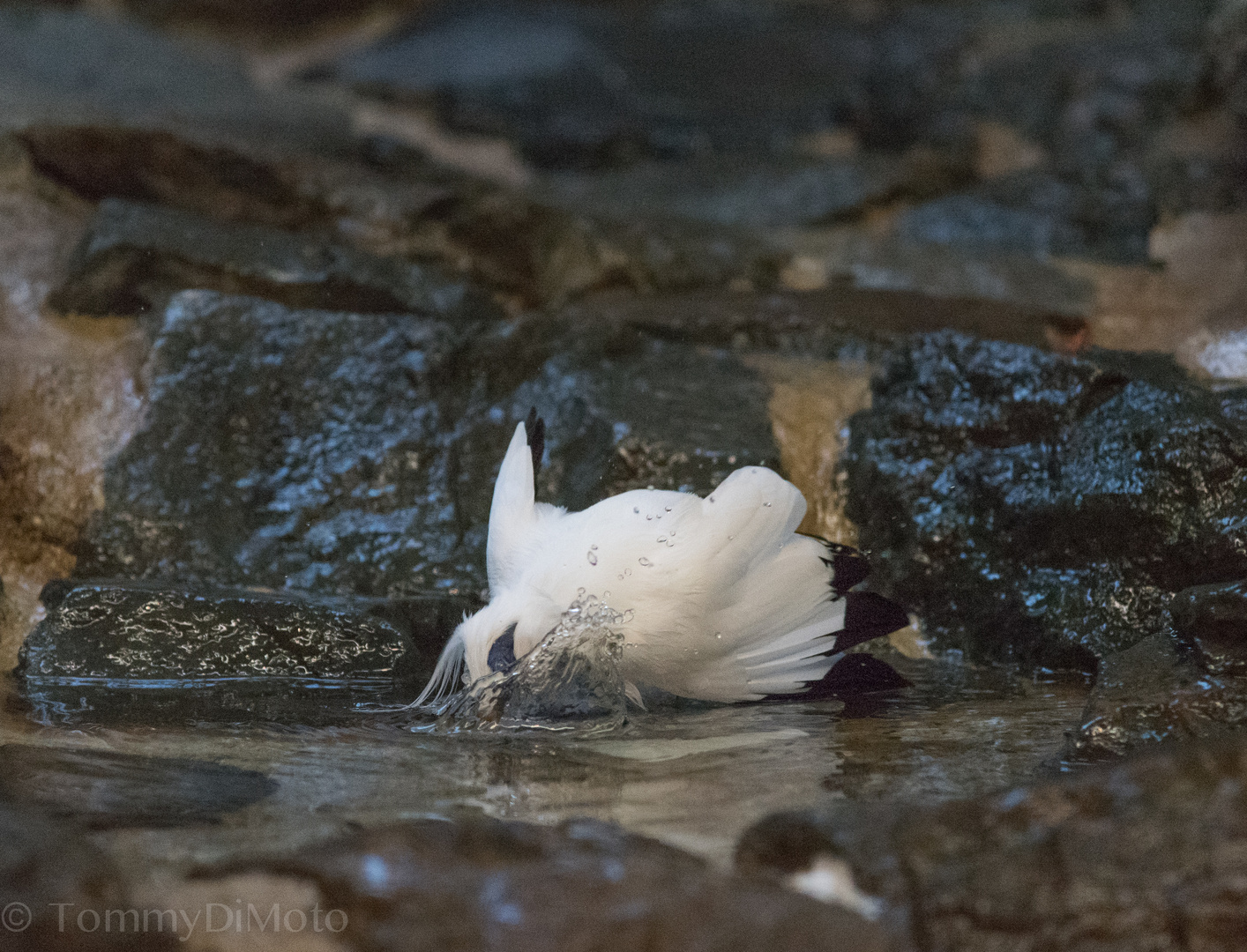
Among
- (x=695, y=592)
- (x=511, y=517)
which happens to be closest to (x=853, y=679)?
(x=695, y=592)

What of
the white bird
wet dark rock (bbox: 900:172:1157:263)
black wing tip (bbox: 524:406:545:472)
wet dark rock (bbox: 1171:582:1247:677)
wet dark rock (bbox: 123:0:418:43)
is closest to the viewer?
wet dark rock (bbox: 1171:582:1247:677)

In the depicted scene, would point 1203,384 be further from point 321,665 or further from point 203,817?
point 203,817

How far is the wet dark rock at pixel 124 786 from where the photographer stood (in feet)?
6.05

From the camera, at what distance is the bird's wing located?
2787mm

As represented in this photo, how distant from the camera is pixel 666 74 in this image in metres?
9.06

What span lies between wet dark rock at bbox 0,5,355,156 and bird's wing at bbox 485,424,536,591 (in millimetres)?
2962

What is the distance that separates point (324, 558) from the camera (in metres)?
3.58

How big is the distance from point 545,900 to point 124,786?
90 centimetres

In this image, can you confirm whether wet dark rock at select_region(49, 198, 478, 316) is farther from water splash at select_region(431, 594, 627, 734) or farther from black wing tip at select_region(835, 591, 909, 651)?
black wing tip at select_region(835, 591, 909, 651)

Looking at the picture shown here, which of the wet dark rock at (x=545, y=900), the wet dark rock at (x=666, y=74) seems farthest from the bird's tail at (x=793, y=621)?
the wet dark rock at (x=666, y=74)

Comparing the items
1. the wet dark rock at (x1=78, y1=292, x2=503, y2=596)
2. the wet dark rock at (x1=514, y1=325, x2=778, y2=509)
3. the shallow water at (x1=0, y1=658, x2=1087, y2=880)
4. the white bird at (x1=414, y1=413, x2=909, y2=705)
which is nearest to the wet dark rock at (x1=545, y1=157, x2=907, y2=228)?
the wet dark rock at (x1=514, y1=325, x2=778, y2=509)

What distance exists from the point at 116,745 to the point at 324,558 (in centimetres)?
131

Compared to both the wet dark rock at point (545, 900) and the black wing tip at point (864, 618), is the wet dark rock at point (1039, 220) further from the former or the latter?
the wet dark rock at point (545, 900)

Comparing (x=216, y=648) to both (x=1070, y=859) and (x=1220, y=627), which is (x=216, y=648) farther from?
(x=1220, y=627)
